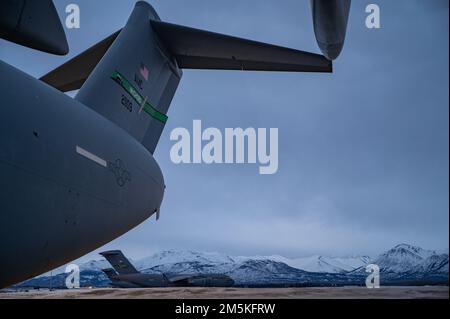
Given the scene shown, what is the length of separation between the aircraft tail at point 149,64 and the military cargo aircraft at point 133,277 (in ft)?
75.7

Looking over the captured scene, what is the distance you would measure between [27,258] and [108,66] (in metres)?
2.08

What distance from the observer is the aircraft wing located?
13.9 feet

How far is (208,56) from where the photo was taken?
15.2 ft

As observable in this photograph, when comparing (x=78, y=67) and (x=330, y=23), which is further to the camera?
(x=78, y=67)

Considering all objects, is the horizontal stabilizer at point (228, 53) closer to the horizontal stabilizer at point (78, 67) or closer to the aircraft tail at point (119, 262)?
the horizontal stabilizer at point (78, 67)

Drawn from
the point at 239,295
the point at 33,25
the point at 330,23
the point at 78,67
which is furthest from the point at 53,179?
the point at 239,295

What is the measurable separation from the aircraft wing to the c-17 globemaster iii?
0.04 feet

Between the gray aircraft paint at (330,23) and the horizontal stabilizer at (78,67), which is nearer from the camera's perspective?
the gray aircraft paint at (330,23)

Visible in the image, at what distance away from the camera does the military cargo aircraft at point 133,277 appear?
89.4 ft

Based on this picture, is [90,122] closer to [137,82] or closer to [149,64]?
[137,82]

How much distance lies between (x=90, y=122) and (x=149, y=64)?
5.21ft

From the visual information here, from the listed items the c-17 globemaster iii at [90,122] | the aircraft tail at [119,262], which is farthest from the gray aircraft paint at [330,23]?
the aircraft tail at [119,262]
